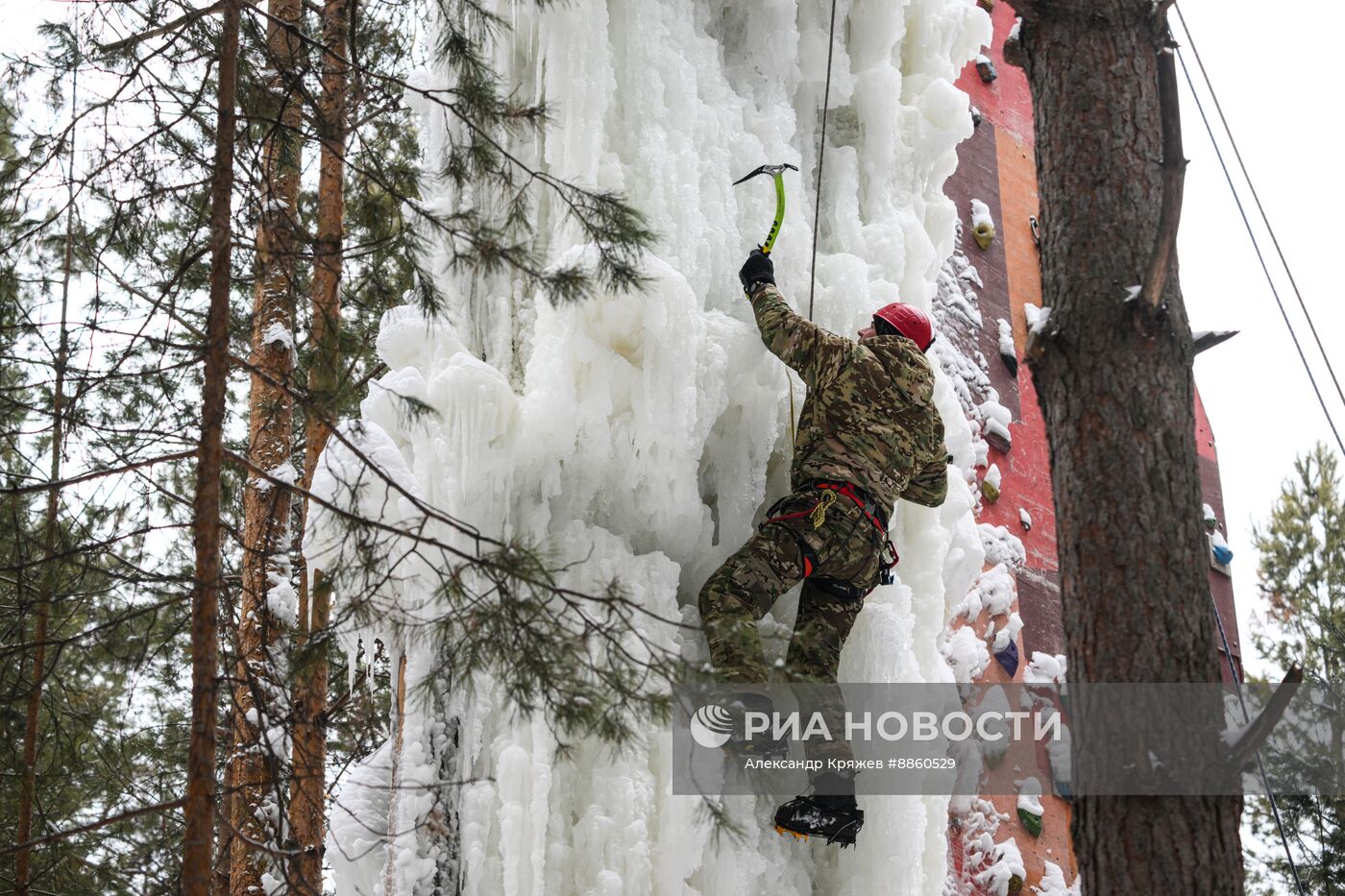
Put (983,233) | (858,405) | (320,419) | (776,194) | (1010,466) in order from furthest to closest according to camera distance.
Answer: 1. (983,233)
2. (1010,466)
3. (776,194)
4. (858,405)
5. (320,419)

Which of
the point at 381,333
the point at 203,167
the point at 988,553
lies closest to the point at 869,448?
the point at 381,333

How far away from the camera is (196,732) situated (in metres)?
2.54

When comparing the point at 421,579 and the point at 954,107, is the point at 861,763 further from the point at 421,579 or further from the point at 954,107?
the point at 954,107

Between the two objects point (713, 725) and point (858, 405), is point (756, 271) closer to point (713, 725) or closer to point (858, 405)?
point (858, 405)

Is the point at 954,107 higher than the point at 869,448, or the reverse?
the point at 954,107

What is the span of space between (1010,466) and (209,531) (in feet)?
14.6

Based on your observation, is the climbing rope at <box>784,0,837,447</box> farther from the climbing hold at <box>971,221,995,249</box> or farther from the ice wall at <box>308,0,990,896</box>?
the climbing hold at <box>971,221,995,249</box>

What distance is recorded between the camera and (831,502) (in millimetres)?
3629

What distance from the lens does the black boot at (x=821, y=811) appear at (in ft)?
11.3

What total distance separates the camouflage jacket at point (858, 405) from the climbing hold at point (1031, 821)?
2223 millimetres

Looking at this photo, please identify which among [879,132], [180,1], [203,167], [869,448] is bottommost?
[869,448]

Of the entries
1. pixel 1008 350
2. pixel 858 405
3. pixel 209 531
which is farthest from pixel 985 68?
pixel 209 531

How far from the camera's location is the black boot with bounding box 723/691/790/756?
3.35 meters

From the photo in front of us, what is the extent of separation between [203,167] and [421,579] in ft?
4.42
